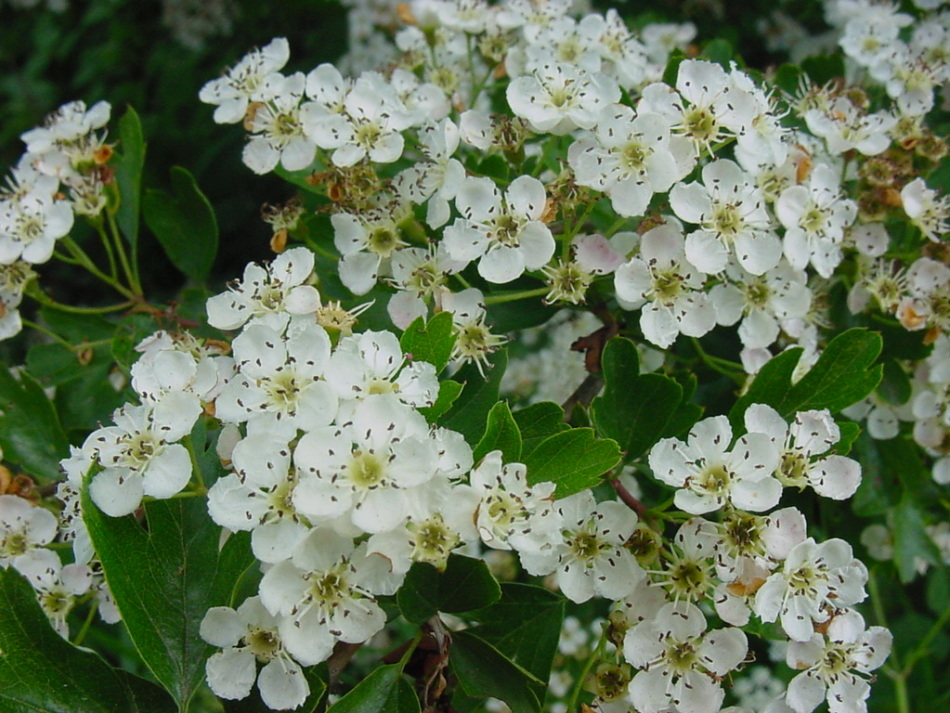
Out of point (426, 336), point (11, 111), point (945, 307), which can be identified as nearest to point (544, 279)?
point (426, 336)

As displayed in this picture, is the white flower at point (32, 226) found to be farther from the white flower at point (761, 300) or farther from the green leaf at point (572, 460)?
the white flower at point (761, 300)

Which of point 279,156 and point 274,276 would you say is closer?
point 274,276

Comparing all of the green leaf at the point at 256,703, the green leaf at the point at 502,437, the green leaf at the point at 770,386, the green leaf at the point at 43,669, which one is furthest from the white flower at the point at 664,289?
the green leaf at the point at 43,669

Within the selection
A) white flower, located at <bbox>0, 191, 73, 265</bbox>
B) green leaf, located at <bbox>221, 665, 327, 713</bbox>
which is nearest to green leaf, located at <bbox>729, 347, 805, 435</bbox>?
green leaf, located at <bbox>221, 665, 327, 713</bbox>

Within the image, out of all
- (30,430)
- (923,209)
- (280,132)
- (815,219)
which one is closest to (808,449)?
(815,219)

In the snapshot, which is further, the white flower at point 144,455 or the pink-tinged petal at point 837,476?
the pink-tinged petal at point 837,476

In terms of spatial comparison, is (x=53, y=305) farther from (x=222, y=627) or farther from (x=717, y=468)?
(x=717, y=468)

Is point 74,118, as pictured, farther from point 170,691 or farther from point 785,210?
point 785,210
